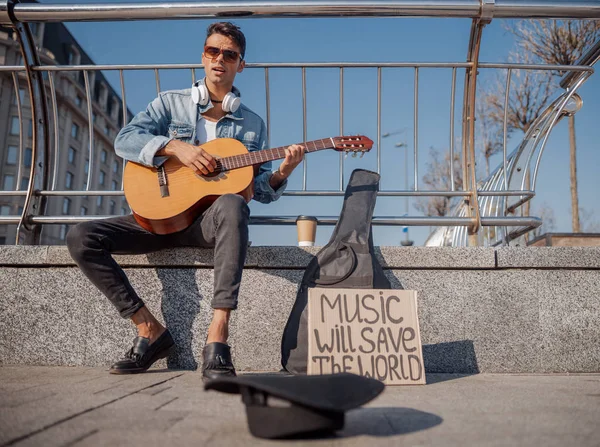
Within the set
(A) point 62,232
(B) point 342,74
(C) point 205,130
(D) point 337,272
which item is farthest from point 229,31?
(A) point 62,232

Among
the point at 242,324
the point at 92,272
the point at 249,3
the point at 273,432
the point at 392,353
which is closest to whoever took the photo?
the point at 273,432

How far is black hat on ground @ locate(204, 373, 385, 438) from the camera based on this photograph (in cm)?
115

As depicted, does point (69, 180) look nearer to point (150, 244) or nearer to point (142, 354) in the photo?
point (150, 244)

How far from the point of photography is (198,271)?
2748 mm

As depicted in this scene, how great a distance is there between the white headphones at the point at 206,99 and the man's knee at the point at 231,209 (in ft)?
2.68

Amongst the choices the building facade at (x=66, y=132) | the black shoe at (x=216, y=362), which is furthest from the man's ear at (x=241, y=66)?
the building facade at (x=66, y=132)

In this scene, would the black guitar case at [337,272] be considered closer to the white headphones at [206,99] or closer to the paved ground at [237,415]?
the paved ground at [237,415]

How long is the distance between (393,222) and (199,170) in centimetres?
125

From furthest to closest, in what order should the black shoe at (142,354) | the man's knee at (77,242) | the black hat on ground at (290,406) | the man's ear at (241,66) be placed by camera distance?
the man's ear at (241,66) → the man's knee at (77,242) → the black shoe at (142,354) → the black hat on ground at (290,406)

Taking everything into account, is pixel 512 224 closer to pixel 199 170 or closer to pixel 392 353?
pixel 392 353

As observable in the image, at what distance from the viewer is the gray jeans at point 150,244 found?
7.47 feet

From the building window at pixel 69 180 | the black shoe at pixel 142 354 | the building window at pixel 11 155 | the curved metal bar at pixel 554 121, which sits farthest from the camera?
the building window at pixel 69 180

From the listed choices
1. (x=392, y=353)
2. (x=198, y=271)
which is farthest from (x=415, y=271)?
(x=198, y=271)

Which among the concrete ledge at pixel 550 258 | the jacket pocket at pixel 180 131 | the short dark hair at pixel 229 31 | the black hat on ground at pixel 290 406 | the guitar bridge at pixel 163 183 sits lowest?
the black hat on ground at pixel 290 406
